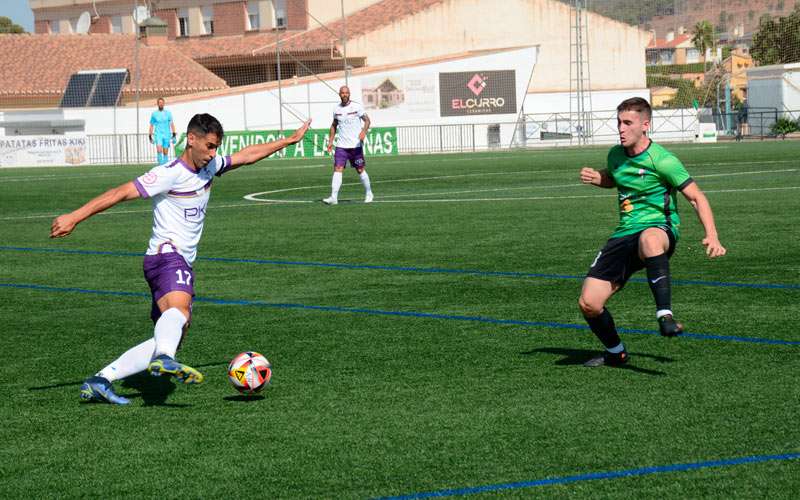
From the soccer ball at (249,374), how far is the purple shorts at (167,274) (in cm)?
55

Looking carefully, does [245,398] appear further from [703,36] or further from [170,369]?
[703,36]

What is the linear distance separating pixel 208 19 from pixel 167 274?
75.6 metres

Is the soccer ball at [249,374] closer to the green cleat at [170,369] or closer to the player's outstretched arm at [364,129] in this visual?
the green cleat at [170,369]

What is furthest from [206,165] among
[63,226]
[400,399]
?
[400,399]

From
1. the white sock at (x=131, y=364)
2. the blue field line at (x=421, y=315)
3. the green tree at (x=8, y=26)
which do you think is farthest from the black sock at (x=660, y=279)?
the green tree at (x=8, y=26)

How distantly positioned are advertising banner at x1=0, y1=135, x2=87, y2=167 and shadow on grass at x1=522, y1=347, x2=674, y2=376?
1617 inches

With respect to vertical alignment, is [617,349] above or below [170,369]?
below

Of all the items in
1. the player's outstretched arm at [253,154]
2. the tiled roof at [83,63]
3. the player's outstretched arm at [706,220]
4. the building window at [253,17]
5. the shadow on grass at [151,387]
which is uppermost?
the building window at [253,17]

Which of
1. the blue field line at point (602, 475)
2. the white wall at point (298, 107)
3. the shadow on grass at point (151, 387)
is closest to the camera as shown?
the blue field line at point (602, 475)

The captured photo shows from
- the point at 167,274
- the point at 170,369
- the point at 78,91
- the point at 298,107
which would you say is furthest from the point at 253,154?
the point at 78,91

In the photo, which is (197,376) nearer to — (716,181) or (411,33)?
(716,181)

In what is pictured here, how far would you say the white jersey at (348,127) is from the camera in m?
23.6

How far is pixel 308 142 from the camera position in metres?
52.0

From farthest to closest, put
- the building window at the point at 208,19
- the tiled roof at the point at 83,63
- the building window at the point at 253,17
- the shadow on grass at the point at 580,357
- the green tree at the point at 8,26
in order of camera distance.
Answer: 1. the green tree at the point at 8,26
2. the building window at the point at 208,19
3. the building window at the point at 253,17
4. the tiled roof at the point at 83,63
5. the shadow on grass at the point at 580,357
